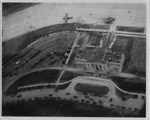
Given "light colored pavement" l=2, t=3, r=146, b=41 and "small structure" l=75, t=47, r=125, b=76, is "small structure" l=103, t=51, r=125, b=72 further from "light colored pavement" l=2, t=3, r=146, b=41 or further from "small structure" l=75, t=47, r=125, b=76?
"light colored pavement" l=2, t=3, r=146, b=41

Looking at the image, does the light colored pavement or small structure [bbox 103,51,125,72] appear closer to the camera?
small structure [bbox 103,51,125,72]

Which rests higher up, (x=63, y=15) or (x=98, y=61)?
(x=63, y=15)

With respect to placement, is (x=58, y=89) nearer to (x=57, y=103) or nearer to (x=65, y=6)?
(x=57, y=103)

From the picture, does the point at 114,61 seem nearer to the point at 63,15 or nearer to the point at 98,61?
the point at 98,61

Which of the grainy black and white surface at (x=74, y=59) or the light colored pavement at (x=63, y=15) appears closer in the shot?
the grainy black and white surface at (x=74, y=59)

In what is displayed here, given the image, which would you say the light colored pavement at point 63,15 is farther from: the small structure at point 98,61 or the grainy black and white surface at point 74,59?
the small structure at point 98,61

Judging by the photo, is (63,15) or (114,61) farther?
(63,15)

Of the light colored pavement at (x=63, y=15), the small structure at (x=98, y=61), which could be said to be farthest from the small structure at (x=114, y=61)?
the light colored pavement at (x=63, y=15)

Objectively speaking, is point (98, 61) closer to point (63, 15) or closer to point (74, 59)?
point (74, 59)

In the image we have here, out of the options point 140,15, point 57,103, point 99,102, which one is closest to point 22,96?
point 57,103

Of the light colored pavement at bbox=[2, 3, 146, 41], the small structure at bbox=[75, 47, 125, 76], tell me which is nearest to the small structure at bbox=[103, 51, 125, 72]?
the small structure at bbox=[75, 47, 125, 76]

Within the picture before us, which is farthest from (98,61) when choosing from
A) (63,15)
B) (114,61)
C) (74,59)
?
(63,15)
